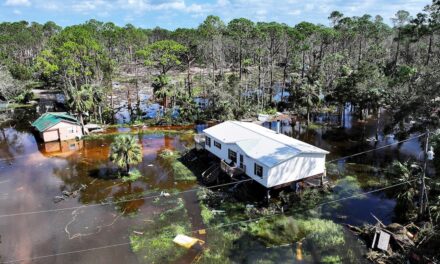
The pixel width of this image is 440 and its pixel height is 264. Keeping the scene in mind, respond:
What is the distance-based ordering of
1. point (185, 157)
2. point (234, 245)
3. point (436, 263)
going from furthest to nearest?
point (185, 157), point (234, 245), point (436, 263)

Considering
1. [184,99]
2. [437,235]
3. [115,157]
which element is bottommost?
[437,235]

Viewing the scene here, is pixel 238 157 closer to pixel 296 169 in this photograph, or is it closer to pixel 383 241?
Answer: pixel 296 169

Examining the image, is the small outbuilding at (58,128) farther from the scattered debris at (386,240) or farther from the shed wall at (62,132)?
the scattered debris at (386,240)

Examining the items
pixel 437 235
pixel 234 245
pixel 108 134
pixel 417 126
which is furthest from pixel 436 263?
pixel 108 134

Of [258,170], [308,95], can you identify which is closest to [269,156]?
[258,170]

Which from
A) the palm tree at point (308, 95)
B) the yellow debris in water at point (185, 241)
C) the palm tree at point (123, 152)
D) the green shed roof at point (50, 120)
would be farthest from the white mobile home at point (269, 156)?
the green shed roof at point (50, 120)

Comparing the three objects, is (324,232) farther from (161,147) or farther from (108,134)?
(108,134)

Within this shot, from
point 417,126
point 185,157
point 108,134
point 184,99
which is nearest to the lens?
point 417,126
